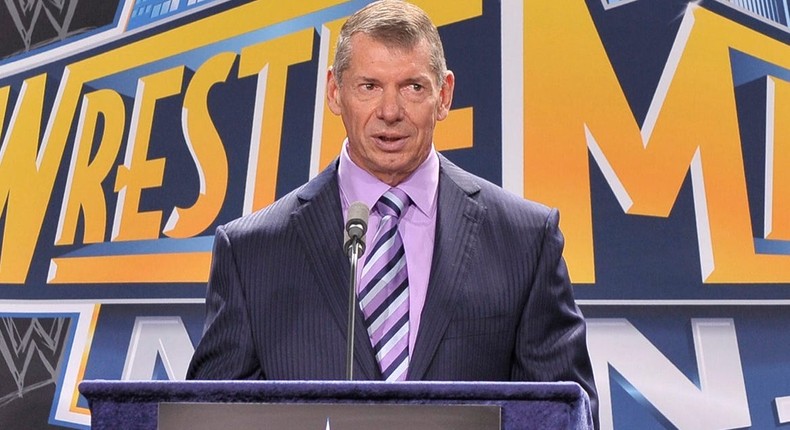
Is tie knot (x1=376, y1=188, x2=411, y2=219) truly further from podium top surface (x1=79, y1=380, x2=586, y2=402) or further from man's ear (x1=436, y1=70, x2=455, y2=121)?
podium top surface (x1=79, y1=380, x2=586, y2=402)

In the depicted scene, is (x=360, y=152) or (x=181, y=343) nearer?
(x=360, y=152)

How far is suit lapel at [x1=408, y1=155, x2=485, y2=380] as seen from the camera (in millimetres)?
1813

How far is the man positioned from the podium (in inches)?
25.5

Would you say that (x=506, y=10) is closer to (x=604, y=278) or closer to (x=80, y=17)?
(x=604, y=278)

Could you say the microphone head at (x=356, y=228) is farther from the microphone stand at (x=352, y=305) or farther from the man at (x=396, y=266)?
the man at (x=396, y=266)

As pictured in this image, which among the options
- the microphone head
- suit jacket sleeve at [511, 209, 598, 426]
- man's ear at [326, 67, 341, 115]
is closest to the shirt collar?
man's ear at [326, 67, 341, 115]

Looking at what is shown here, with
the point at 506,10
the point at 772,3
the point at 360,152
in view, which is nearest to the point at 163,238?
the point at 506,10

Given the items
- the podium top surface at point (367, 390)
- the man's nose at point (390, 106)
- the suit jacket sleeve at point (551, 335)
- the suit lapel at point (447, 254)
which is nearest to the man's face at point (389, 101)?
the man's nose at point (390, 106)

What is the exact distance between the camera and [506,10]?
3162 millimetres

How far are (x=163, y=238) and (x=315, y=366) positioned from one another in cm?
193

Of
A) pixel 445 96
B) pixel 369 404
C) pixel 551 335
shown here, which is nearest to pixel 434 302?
pixel 551 335

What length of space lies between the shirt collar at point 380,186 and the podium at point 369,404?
87 centimetres

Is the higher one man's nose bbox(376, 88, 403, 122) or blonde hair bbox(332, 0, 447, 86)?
blonde hair bbox(332, 0, 447, 86)

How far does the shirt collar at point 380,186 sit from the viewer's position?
2002 millimetres
